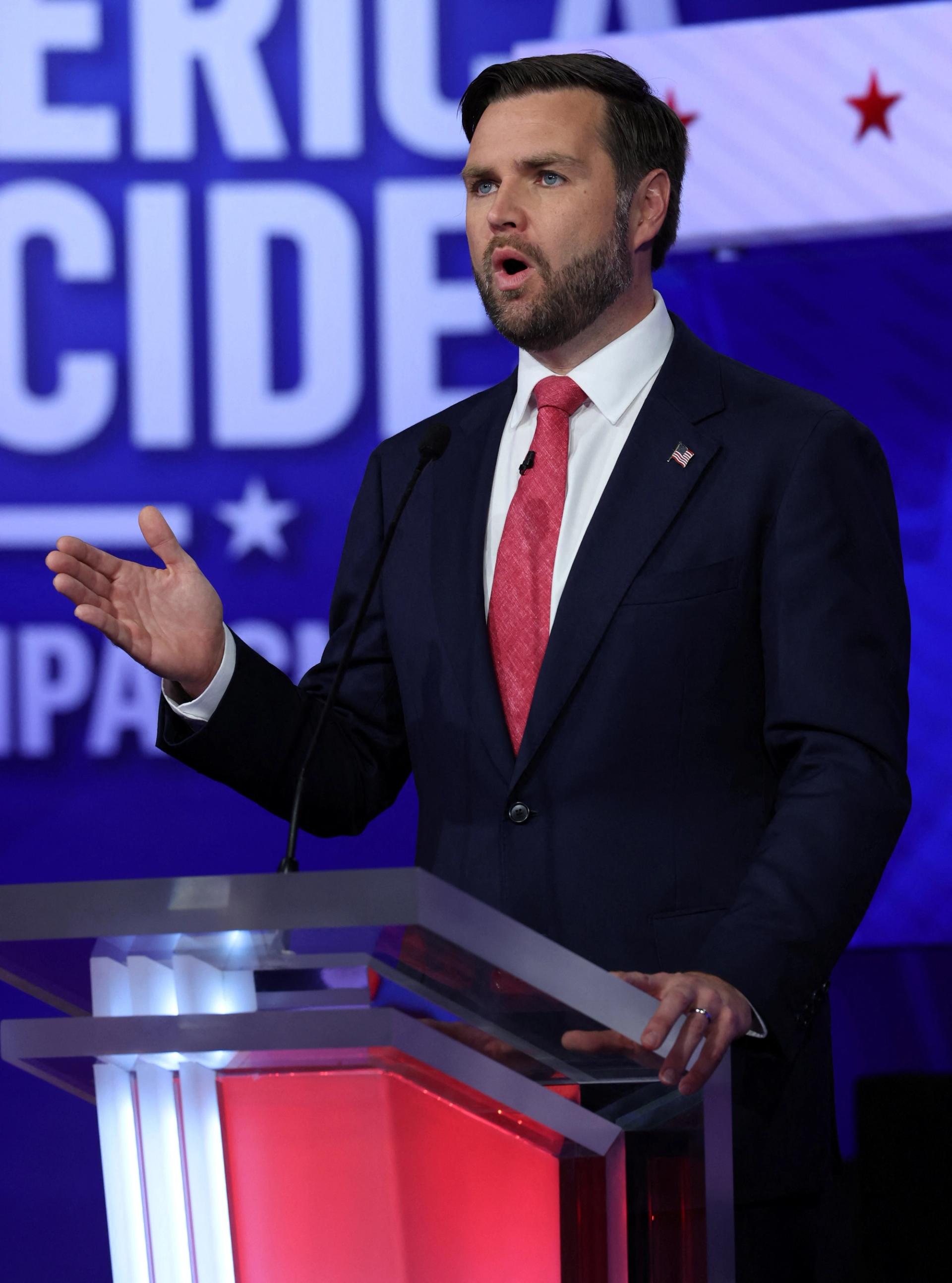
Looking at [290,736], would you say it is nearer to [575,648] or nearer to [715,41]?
[575,648]

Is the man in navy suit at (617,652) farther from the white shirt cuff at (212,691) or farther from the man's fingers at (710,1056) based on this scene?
the man's fingers at (710,1056)

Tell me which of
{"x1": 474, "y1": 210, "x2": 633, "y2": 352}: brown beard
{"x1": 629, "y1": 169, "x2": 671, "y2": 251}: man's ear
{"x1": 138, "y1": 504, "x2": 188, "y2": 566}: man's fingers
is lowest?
{"x1": 138, "y1": 504, "x2": 188, "y2": 566}: man's fingers

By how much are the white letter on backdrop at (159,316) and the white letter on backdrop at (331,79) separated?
26 cm

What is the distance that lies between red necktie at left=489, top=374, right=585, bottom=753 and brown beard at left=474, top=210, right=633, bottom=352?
6 centimetres

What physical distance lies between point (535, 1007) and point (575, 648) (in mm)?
619

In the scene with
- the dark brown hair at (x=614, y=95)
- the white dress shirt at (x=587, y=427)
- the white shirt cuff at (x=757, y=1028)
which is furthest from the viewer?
the dark brown hair at (x=614, y=95)

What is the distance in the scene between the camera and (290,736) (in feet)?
5.17

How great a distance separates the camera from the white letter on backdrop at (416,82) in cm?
280

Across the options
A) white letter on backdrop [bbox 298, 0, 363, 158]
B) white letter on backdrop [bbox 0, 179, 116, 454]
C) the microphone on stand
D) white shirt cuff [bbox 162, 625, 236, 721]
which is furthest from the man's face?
white letter on backdrop [bbox 0, 179, 116, 454]

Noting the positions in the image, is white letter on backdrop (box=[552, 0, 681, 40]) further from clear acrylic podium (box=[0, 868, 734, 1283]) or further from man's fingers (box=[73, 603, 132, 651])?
clear acrylic podium (box=[0, 868, 734, 1283])

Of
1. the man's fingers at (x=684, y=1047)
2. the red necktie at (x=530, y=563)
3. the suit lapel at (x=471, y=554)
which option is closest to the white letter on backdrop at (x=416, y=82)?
the suit lapel at (x=471, y=554)

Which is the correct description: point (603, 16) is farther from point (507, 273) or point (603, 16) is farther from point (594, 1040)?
point (594, 1040)

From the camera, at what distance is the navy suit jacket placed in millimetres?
1407

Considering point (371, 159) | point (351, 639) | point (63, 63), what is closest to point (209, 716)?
point (351, 639)
